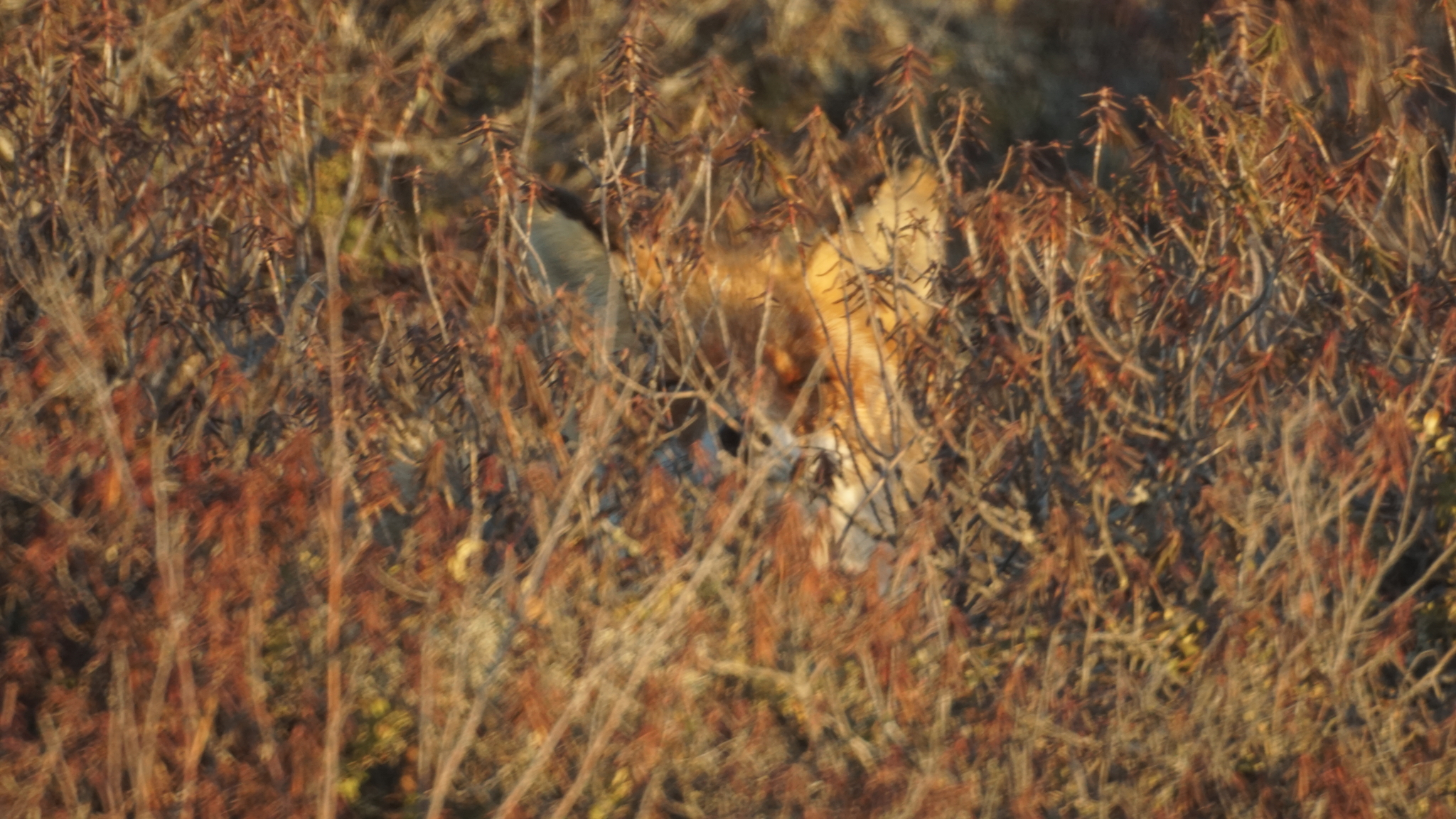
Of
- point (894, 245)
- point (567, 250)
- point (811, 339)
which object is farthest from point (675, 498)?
point (567, 250)

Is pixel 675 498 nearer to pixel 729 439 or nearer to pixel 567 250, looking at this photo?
pixel 729 439

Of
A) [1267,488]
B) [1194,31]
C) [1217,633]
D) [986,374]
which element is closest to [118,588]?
[986,374]

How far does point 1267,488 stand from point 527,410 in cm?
214

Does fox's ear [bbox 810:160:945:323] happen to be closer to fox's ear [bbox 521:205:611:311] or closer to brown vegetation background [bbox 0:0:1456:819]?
brown vegetation background [bbox 0:0:1456:819]

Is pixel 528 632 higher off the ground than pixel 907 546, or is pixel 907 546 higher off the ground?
pixel 907 546

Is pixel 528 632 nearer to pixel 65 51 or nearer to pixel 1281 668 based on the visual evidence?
pixel 1281 668

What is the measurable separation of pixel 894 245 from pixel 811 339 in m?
1.26

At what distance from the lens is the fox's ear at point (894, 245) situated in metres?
4.77

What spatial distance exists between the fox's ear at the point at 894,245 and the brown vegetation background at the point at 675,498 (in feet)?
0.55

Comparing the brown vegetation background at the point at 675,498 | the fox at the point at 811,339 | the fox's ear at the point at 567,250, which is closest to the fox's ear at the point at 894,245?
the fox at the point at 811,339

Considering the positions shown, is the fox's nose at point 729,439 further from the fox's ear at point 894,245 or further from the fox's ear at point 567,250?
the fox's ear at point 567,250

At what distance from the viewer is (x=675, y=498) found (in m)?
4.02

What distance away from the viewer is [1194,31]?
7055mm

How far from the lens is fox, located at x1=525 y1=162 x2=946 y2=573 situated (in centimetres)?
445
